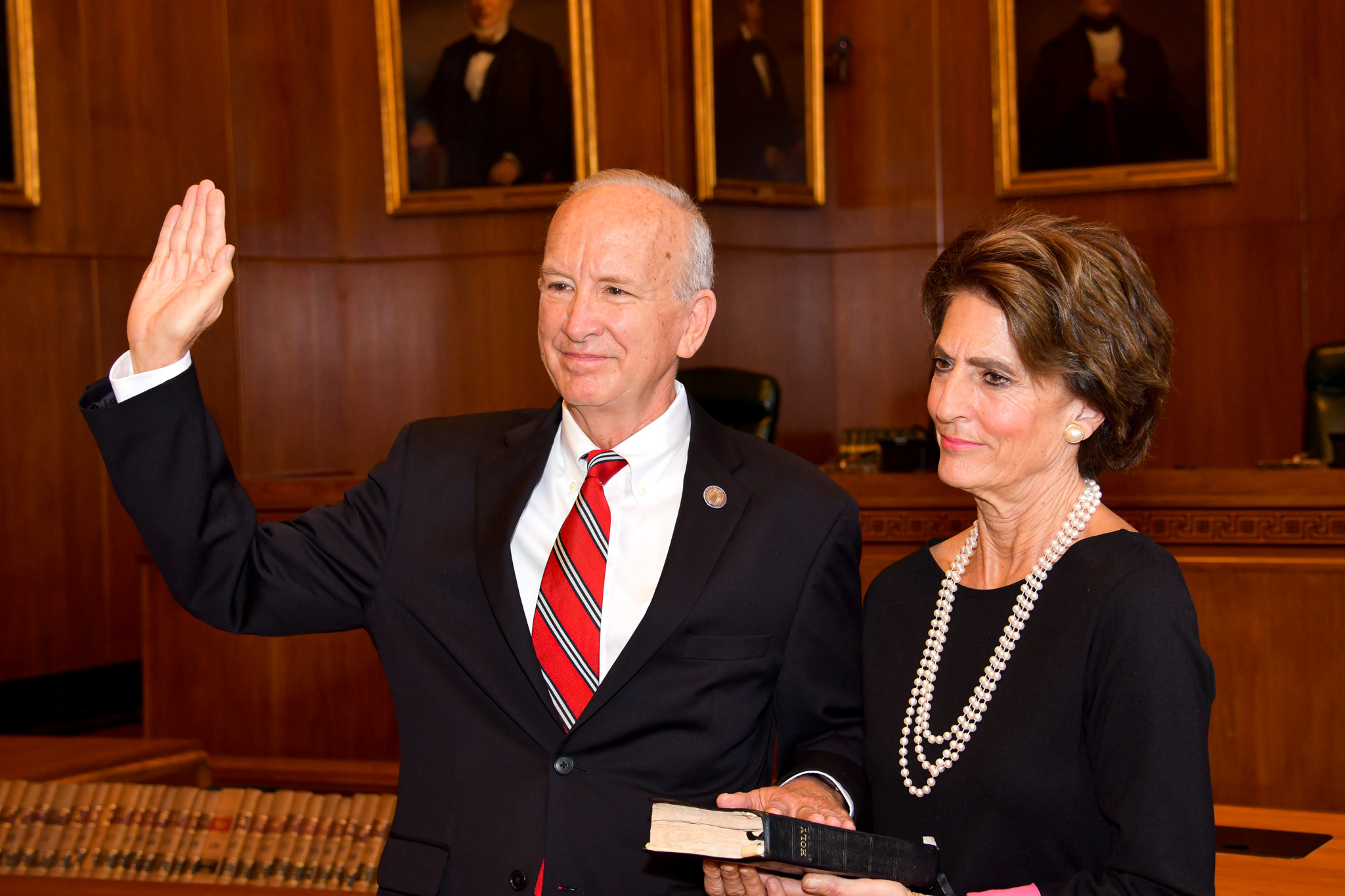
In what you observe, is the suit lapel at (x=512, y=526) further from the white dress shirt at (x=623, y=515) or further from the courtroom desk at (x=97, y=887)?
the courtroom desk at (x=97, y=887)

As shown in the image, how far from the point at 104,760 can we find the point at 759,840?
→ 2.69 m

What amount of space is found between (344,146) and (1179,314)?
16.6 feet

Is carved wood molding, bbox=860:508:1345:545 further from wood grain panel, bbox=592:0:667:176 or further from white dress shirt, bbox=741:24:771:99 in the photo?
white dress shirt, bbox=741:24:771:99

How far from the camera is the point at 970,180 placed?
7.65 m

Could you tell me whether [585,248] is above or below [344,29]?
below

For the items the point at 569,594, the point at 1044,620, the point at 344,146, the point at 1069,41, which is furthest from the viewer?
the point at 344,146

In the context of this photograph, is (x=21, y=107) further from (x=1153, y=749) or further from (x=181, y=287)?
(x=1153, y=749)

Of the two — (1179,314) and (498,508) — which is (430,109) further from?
(498,508)

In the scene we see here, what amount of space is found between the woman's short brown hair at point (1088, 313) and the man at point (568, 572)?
1.59 feet

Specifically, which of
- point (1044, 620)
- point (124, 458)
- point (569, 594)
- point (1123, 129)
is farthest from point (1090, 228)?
point (1123, 129)

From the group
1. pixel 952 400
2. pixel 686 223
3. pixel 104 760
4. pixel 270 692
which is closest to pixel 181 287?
pixel 686 223

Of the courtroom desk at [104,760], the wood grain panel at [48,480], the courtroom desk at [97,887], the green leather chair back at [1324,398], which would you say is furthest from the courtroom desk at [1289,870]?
the wood grain panel at [48,480]

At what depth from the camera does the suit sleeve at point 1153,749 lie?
1.50 meters

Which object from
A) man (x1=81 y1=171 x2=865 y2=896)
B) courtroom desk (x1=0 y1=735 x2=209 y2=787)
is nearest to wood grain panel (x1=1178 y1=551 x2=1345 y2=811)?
man (x1=81 y1=171 x2=865 y2=896)
